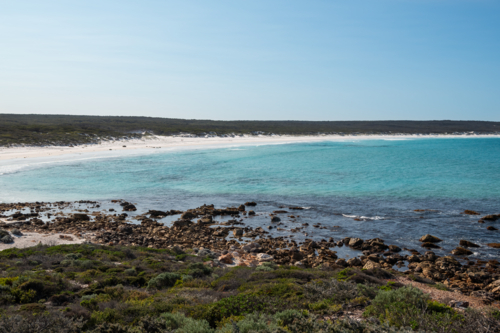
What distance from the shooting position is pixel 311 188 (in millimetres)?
28734

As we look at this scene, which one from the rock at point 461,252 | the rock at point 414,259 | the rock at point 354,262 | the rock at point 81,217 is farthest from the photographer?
the rock at point 81,217

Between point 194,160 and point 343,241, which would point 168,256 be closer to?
point 343,241

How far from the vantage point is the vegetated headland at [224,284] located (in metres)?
6.22

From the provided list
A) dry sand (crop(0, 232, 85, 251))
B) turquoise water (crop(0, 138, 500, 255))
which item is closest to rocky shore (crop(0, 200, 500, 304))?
dry sand (crop(0, 232, 85, 251))

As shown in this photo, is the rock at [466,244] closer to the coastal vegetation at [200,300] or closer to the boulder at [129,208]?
the coastal vegetation at [200,300]

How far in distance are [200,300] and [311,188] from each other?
72.5 ft

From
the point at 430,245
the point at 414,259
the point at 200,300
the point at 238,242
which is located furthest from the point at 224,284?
the point at 430,245

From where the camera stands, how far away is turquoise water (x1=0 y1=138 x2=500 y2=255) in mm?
18594

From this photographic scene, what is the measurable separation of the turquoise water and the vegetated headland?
331cm

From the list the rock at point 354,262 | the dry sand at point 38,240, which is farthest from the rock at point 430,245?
the dry sand at point 38,240

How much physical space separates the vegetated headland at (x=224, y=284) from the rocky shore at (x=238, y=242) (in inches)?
2.4

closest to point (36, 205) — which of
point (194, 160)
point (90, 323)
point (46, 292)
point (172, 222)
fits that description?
point (172, 222)

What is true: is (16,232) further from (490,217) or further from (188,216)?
(490,217)

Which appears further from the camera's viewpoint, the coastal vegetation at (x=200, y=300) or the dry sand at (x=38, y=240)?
the dry sand at (x=38, y=240)
